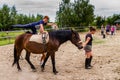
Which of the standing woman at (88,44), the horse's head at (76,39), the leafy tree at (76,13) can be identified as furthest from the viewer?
the leafy tree at (76,13)

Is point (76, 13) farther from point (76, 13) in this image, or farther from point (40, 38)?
point (40, 38)

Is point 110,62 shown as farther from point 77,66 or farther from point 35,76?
point 35,76

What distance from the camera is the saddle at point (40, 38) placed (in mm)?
8969

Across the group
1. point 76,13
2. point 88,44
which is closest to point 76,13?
point 76,13

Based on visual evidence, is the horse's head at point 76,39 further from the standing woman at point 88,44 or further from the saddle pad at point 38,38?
the saddle pad at point 38,38

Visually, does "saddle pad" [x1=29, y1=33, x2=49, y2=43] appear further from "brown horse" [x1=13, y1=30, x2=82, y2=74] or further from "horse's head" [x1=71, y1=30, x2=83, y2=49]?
"horse's head" [x1=71, y1=30, x2=83, y2=49]

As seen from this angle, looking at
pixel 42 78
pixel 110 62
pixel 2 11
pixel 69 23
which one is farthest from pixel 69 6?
pixel 42 78

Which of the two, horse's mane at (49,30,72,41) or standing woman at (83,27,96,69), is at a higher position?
horse's mane at (49,30,72,41)

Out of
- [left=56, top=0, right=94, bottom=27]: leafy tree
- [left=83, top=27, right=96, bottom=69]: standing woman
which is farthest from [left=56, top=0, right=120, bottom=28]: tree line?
[left=83, top=27, right=96, bottom=69]: standing woman

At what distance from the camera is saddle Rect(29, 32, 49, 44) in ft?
29.4

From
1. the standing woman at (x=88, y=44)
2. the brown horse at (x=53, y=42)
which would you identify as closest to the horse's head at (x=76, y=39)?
the brown horse at (x=53, y=42)

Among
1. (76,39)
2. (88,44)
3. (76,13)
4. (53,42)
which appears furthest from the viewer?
(76,13)

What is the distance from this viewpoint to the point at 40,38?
9.07 m

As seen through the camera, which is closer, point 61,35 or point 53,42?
point 53,42
